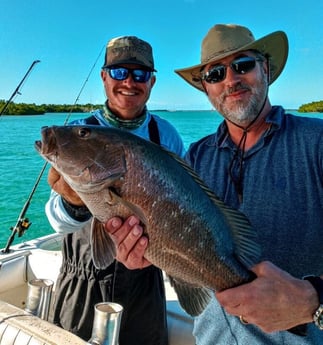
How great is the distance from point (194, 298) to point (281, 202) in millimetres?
646

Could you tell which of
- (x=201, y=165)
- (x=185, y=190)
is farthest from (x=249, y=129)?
(x=185, y=190)

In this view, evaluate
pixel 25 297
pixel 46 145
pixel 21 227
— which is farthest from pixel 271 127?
pixel 25 297

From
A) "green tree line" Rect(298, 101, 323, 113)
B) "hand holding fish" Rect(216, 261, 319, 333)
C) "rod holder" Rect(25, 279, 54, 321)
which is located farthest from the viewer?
"green tree line" Rect(298, 101, 323, 113)

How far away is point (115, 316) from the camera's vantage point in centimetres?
209

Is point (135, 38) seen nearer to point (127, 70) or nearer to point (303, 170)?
point (127, 70)

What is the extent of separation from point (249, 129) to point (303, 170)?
41 cm

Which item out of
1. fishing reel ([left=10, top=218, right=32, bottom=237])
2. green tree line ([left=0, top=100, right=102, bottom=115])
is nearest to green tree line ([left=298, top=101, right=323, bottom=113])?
green tree line ([left=0, top=100, right=102, bottom=115])

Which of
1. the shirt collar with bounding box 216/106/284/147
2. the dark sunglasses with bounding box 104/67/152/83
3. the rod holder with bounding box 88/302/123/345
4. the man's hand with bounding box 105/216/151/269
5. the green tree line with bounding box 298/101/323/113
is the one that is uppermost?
the green tree line with bounding box 298/101/323/113

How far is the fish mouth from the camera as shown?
173cm

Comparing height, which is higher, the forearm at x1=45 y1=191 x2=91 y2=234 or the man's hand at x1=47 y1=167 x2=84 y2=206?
the man's hand at x1=47 y1=167 x2=84 y2=206

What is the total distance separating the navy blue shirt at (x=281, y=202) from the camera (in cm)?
175

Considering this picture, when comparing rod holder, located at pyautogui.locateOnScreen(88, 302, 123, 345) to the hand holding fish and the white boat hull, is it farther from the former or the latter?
the hand holding fish

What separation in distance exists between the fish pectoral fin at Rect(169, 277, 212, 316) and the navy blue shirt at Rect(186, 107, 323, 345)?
135 mm

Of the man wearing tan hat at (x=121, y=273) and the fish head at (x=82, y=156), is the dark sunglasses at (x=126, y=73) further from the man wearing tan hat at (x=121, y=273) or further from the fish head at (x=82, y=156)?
the fish head at (x=82, y=156)
